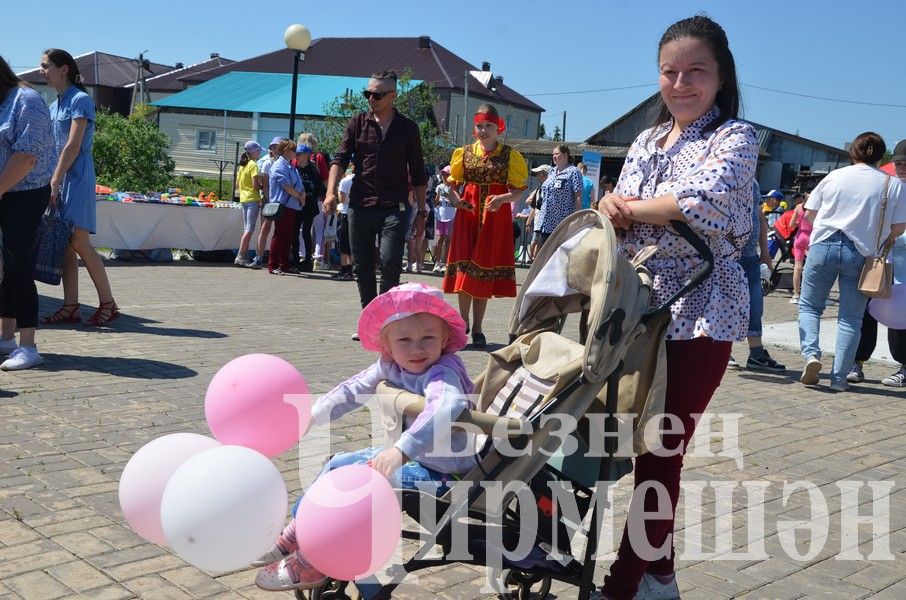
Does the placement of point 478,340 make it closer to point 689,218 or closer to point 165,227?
point 689,218

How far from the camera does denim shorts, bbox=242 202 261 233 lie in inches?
636

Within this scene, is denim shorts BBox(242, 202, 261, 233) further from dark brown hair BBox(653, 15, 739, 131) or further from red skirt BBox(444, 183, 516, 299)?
dark brown hair BBox(653, 15, 739, 131)

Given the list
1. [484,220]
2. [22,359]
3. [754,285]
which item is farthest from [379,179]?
[754,285]

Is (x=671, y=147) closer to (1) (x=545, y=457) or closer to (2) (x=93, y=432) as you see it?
(1) (x=545, y=457)

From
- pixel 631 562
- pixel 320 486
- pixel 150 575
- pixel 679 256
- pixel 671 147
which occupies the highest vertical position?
pixel 671 147

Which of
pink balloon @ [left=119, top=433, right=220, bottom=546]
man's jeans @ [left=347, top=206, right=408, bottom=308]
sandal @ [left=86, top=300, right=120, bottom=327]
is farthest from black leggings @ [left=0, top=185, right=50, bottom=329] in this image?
pink balloon @ [left=119, top=433, right=220, bottom=546]

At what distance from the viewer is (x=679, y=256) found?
332 cm

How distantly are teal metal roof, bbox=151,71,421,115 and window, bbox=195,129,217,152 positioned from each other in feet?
10.6

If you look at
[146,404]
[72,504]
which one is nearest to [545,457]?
[72,504]

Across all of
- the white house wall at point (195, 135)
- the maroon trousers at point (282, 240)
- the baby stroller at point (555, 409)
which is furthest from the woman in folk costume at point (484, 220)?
the white house wall at point (195, 135)

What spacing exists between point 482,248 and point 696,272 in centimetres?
564

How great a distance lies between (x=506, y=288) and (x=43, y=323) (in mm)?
4242

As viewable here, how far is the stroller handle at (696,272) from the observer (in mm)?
3117

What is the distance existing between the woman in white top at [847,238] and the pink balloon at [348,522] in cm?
637
